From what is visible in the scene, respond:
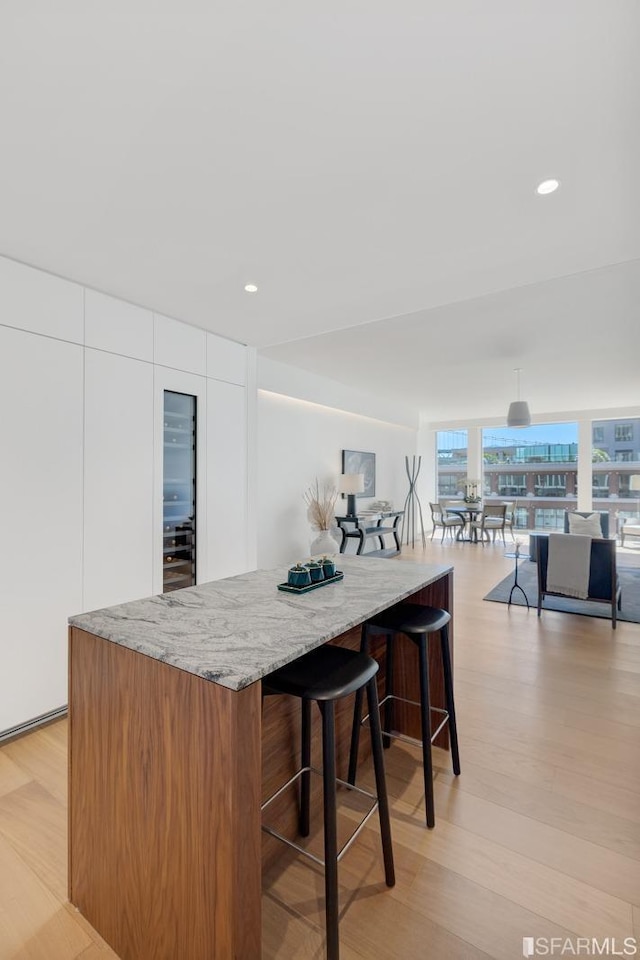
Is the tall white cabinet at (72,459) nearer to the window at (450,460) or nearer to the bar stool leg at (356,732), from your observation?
the bar stool leg at (356,732)

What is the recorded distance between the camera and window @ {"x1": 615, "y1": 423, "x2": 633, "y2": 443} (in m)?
8.93

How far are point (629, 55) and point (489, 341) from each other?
363 centimetres

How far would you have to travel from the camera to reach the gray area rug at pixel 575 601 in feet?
15.0

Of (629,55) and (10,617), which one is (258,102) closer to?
(629,55)

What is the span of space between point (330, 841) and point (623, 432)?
32.7 ft

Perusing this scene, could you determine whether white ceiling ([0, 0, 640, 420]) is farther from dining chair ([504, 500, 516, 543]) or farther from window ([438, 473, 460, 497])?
window ([438, 473, 460, 497])

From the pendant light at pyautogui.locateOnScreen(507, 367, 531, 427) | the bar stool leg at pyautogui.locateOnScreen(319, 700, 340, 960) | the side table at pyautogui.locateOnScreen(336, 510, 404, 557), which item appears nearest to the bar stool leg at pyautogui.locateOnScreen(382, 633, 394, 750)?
the bar stool leg at pyautogui.locateOnScreen(319, 700, 340, 960)

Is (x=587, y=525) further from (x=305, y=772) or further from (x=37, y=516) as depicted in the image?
(x=37, y=516)

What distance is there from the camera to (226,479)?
12.5 feet

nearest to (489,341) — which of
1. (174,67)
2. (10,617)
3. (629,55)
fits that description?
(629,55)

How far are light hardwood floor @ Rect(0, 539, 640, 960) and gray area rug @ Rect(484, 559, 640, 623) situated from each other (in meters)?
1.83

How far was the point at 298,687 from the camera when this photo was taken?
4.41 ft

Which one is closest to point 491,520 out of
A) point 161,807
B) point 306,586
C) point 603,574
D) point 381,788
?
point 603,574

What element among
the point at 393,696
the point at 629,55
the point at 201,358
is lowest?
the point at 393,696
